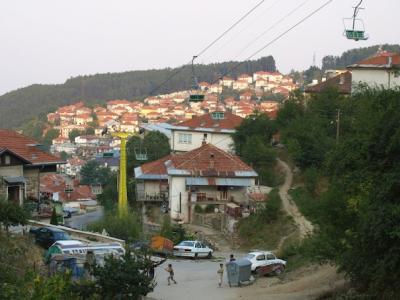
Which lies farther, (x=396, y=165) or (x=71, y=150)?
(x=71, y=150)

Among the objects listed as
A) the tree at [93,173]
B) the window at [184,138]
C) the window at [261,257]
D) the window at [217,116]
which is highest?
the window at [217,116]

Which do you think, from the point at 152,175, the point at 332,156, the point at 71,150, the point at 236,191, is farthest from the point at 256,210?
the point at 71,150

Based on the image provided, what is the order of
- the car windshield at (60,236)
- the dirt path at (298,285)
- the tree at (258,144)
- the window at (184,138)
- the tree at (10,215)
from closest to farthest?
the dirt path at (298,285) < the tree at (10,215) < the car windshield at (60,236) < the tree at (258,144) < the window at (184,138)

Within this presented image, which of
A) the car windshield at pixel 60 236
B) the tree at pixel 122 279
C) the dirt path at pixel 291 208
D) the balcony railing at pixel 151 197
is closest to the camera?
the tree at pixel 122 279

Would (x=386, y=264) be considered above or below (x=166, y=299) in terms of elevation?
above

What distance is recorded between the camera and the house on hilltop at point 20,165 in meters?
27.8

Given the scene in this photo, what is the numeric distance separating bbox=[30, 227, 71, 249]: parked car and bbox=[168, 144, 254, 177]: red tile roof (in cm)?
1696

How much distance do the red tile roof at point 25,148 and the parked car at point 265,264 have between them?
10325 mm

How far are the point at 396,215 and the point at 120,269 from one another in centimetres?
681

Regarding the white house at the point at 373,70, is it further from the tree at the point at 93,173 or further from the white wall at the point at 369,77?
the tree at the point at 93,173

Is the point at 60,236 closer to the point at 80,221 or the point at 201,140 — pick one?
the point at 201,140

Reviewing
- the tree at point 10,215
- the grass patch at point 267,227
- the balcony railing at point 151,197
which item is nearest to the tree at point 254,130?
the balcony railing at point 151,197

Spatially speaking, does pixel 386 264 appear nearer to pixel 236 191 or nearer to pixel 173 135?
pixel 236 191

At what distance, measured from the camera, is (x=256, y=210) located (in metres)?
36.3
